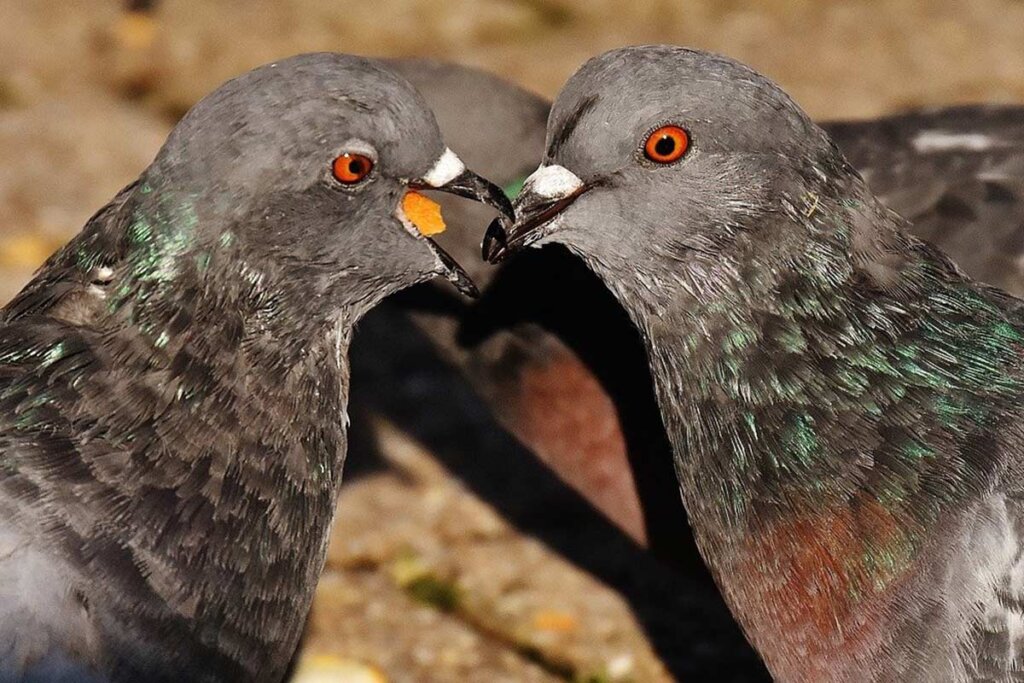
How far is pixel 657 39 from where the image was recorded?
7820mm

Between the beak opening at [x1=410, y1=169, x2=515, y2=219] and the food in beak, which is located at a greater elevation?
the beak opening at [x1=410, y1=169, x2=515, y2=219]

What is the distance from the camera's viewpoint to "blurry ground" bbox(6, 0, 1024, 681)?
17.0 ft

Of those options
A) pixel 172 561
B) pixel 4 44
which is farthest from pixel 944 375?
pixel 4 44

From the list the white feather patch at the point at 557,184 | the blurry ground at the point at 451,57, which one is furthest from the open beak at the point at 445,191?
the blurry ground at the point at 451,57

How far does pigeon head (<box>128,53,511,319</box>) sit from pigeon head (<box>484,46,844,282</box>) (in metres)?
0.33

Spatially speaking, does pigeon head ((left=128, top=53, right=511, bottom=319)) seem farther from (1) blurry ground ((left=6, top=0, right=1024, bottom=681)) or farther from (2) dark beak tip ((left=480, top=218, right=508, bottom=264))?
(1) blurry ground ((left=6, top=0, right=1024, bottom=681))

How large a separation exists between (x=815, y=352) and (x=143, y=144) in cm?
423

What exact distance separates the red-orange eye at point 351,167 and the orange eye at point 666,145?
2.25ft

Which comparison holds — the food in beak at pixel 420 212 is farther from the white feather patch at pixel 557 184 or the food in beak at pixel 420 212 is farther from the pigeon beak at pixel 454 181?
the white feather patch at pixel 557 184

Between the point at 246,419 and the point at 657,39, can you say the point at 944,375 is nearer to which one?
the point at 246,419

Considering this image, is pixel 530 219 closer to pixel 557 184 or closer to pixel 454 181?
pixel 557 184

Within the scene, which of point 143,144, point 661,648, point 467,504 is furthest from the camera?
point 143,144

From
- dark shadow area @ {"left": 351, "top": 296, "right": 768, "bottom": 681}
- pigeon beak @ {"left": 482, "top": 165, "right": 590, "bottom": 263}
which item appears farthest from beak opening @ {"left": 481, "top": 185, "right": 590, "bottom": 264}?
dark shadow area @ {"left": 351, "top": 296, "right": 768, "bottom": 681}

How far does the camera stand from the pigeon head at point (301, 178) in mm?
3496
